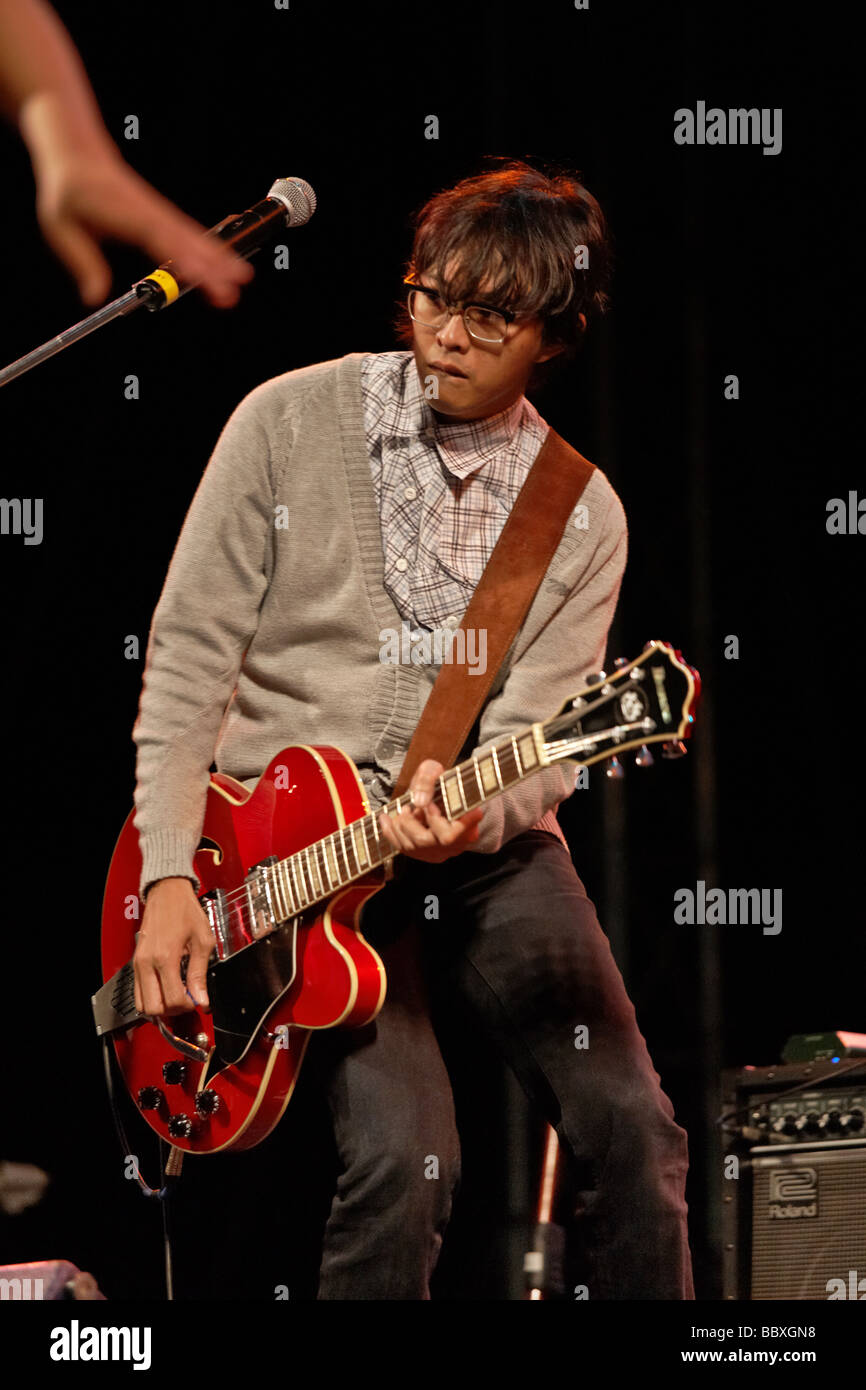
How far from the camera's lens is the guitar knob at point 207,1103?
292 centimetres

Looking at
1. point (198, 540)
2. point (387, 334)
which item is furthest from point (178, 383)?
point (198, 540)

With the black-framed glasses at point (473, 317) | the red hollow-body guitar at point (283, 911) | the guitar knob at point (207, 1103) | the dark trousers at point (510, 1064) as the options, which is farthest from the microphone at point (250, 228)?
the guitar knob at point (207, 1103)

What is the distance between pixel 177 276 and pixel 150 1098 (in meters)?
1.68

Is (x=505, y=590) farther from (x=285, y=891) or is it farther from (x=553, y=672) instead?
(x=285, y=891)

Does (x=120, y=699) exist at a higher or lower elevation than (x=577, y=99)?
lower

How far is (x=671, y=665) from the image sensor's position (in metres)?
2.42

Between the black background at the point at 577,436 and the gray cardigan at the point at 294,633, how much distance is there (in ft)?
3.57

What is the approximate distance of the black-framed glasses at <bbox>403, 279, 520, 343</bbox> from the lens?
9.81 feet

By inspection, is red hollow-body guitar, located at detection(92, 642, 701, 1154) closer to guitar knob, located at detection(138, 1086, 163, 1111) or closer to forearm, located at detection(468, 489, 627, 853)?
guitar knob, located at detection(138, 1086, 163, 1111)

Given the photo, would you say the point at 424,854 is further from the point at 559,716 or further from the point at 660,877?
the point at 660,877

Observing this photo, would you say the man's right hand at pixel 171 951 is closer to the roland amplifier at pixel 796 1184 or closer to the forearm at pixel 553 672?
the forearm at pixel 553 672
